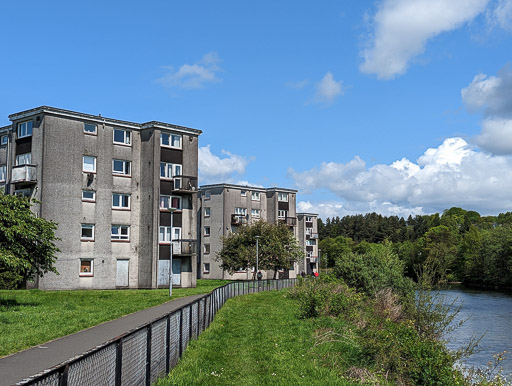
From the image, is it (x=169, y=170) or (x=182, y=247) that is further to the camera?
(x=169, y=170)

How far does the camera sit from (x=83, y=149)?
135 feet

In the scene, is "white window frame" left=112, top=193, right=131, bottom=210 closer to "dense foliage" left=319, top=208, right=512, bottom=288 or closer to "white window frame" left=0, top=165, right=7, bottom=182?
"white window frame" left=0, top=165, right=7, bottom=182

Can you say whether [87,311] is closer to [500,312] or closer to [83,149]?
[83,149]

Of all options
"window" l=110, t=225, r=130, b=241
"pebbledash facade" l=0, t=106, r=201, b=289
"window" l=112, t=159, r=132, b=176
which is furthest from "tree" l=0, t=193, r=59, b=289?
"window" l=112, t=159, r=132, b=176

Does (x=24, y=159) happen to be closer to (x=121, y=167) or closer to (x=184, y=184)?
(x=121, y=167)

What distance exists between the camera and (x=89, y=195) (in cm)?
4153

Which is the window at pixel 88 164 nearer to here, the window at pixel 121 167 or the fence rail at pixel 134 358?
the window at pixel 121 167

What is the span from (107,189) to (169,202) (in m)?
5.17

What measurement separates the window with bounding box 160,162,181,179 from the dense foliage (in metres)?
14.9

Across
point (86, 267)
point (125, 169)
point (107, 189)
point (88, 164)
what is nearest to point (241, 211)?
point (125, 169)

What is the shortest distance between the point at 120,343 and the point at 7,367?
5.70 meters

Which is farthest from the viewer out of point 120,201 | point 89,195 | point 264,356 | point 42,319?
point 120,201

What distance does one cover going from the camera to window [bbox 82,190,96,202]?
135 feet

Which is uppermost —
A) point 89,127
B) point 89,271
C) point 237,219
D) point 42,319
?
point 89,127
